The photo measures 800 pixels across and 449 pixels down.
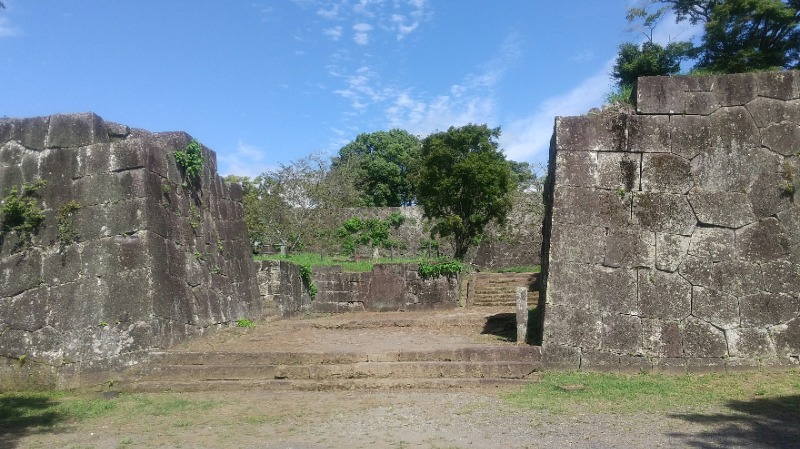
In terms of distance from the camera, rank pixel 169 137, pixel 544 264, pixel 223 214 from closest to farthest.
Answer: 1. pixel 544 264
2. pixel 169 137
3. pixel 223 214

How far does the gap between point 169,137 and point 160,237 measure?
218 cm

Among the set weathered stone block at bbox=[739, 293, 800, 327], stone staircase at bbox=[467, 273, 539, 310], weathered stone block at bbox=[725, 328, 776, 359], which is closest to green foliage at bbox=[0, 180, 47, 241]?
weathered stone block at bbox=[725, 328, 776, 359]

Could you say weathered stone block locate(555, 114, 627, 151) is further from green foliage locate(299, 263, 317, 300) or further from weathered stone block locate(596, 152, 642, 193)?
green foliage locate(299, 263, 317, 300)

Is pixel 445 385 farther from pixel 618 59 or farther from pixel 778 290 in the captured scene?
pixel 618 59

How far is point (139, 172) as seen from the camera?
29.9 feet

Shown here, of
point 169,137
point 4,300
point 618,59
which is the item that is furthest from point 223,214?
point 618,59

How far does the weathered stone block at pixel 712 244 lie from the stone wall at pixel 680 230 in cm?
1

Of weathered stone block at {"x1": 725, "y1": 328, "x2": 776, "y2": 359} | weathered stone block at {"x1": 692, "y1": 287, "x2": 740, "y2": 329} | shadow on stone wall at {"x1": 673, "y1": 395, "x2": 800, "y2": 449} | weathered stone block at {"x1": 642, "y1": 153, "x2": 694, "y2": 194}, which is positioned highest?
weathered stone block at {"x1": 642, "y1": 153, "x2": 694, "y2": 194}

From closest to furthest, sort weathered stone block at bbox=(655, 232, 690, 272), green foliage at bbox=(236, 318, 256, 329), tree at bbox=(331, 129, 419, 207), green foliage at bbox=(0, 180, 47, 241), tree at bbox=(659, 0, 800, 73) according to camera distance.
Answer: weathered stone block at bbox=(655, 232, 690, 272) < green foliage at bbox=(0, 180, 47, 241) < green foliage at bbox=(236, 318, 256, 329) < tree at bbox=(659, 0, 800, 73) < tree at bbox=(331, 129, 419, 207)

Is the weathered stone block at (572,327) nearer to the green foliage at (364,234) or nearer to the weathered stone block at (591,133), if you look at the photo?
the weathered stone block at (591,133)

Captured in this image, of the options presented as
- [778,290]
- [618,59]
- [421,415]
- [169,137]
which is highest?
[618,59]

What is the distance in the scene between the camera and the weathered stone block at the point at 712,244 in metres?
8.04

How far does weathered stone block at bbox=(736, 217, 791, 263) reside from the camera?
7.95 m

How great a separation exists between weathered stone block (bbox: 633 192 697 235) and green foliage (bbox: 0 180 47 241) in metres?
8.21
